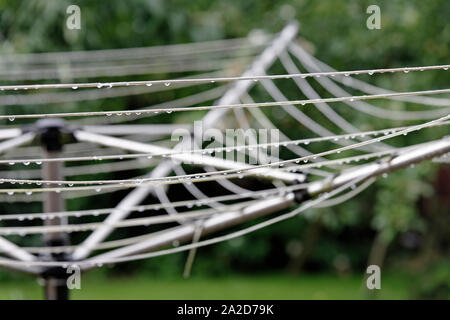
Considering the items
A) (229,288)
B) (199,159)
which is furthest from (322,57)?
(199,159)

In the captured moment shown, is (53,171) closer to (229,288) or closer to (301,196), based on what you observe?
(301,196)

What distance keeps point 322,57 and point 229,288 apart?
1.78 meters

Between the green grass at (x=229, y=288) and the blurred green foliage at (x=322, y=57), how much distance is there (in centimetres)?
15

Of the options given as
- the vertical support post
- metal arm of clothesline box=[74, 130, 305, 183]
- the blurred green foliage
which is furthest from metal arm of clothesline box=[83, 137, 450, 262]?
the blurred green foliage

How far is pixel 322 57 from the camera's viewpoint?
4461mm

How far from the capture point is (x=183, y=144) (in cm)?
225

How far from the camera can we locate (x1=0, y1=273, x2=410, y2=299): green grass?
4719 mm

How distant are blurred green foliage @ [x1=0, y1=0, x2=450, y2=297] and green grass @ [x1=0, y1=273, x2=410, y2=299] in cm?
15

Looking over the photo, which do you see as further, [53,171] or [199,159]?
[53,171]

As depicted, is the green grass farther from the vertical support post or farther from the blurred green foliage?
the vertical support post

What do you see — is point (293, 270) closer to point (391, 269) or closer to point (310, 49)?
point (391, 269)
